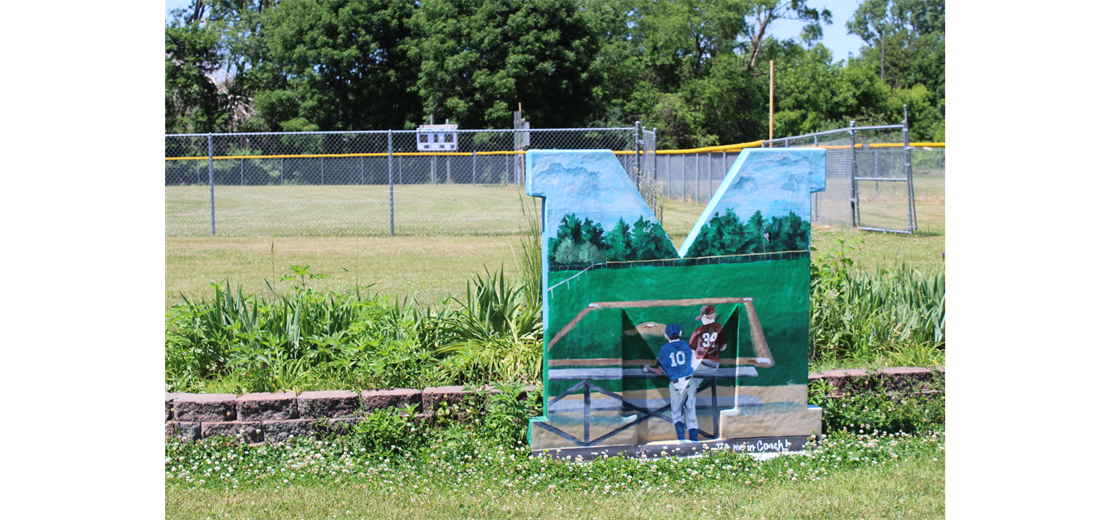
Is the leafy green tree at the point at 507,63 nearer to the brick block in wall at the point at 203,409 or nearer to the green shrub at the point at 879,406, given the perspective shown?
the green shrub at the point at 879,406

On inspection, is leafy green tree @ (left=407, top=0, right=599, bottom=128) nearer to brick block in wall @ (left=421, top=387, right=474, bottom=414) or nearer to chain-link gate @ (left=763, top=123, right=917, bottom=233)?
chain-link gate @ (left=763, top=123, right=917, bottom=233)

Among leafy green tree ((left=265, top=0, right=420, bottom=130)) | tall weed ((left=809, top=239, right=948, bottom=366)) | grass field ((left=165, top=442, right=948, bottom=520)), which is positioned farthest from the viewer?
leafy green tree ((left=265, top=0, right=420, bottom=130))

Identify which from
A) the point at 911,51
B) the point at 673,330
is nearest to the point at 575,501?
the point at 673,330

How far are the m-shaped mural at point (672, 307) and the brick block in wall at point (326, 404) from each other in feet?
3.22

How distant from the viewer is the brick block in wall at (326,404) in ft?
13.3

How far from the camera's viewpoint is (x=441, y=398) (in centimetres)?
412

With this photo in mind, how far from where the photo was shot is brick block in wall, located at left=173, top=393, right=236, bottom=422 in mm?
4012

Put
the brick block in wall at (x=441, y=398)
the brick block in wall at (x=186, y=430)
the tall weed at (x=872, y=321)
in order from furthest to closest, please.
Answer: the tall weed at (x=872, y=321)
the brick block in wall at (x=441, y=398)
the brick block in wall at (x=186, y=430)

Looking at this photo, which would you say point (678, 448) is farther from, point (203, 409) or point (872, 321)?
point (203, 409)

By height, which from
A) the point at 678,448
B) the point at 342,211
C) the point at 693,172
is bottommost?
the point at 678,448

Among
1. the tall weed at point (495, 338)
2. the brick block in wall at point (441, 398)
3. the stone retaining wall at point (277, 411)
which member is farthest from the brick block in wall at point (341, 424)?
the tall weed at point (495, 338)

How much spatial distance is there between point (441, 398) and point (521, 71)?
114 feet

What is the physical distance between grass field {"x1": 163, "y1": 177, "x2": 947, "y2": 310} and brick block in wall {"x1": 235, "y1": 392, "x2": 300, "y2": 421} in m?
1.20

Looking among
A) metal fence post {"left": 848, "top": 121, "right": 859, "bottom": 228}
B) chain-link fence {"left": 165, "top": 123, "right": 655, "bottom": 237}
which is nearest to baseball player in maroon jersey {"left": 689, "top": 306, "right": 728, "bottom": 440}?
chain-link fence {"left": 165, "top": 123, "right": 655, "bottom": 237}
